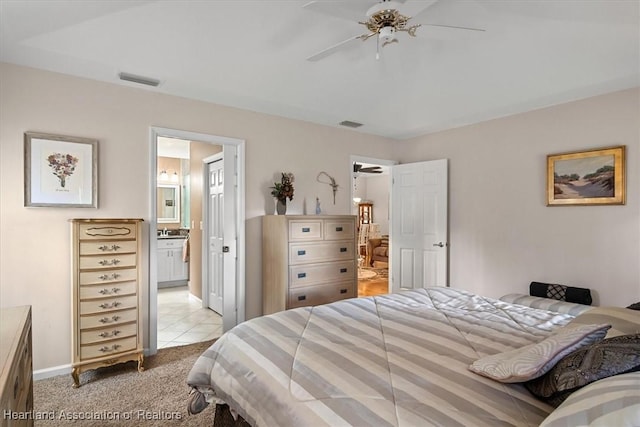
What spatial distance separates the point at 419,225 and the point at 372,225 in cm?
542

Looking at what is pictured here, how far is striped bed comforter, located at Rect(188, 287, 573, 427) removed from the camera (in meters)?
1.09

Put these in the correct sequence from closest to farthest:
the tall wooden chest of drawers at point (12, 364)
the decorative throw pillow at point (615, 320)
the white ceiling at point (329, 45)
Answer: the tall wooden chest of drawers at point (12, 364)
the decorative throw pillow at point (615, 320)
the white ceiling at point (329, 45)

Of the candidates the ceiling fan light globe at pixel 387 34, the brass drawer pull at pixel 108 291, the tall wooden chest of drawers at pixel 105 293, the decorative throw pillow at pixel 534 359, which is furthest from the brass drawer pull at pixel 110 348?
the ceiling fan light globe at pixel 387 34

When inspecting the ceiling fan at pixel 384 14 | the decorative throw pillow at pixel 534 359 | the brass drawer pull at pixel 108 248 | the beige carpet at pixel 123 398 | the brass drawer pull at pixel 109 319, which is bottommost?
the beige carpet at pixel 123 398

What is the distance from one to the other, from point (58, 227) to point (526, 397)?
343 cm

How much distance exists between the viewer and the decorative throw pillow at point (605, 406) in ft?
2.56

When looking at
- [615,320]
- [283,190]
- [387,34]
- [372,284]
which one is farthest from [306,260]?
[372,284]

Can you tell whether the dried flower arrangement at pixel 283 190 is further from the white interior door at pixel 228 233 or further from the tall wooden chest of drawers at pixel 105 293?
the tall wooden chest of drawers at pixel 105 293

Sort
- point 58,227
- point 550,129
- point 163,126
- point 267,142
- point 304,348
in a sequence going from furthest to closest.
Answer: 1. point 267,142
2. point 550,129
3. point 163,126
4. point 58,227
5. point 304,348

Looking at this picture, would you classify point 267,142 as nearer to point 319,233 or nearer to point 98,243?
point 319,233

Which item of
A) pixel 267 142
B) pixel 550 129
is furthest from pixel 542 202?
pixel 267 142

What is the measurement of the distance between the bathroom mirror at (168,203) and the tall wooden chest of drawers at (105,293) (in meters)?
4.78

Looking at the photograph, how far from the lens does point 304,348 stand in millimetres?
1576

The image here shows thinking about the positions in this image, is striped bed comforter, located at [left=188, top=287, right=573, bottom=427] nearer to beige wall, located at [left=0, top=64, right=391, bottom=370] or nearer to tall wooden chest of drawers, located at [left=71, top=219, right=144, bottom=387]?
tall wooden chest of drawers, located at [left=71, top=219, right=144, bottom=387]
